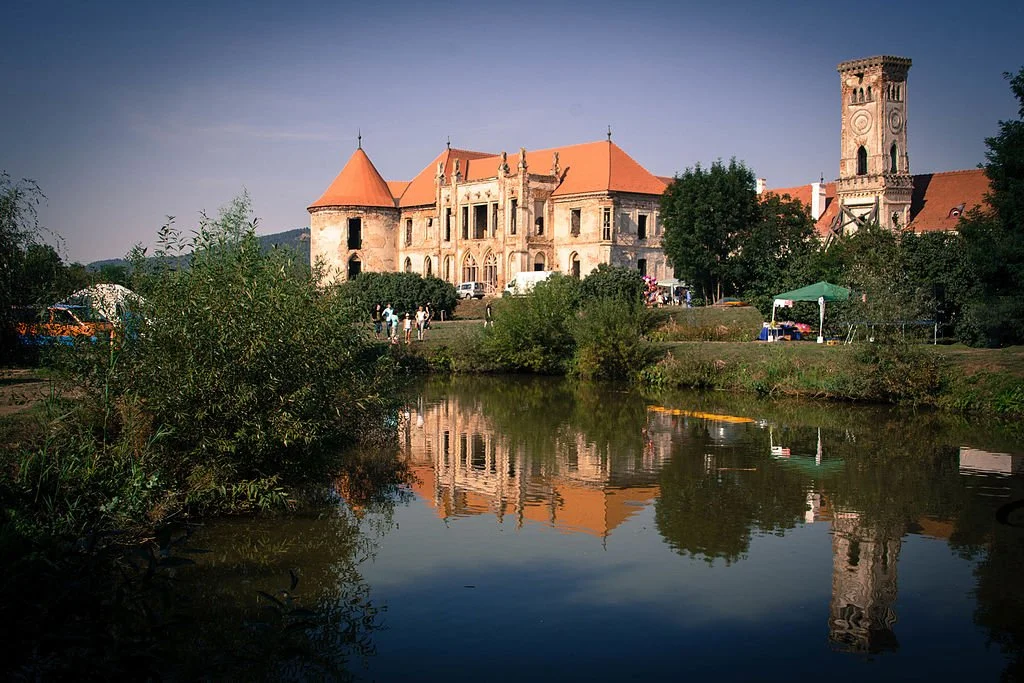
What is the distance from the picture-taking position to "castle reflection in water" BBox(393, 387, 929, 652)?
1073 centimetres

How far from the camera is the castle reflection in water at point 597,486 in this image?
10727mm

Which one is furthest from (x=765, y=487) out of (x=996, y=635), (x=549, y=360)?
(x=549, y=360)

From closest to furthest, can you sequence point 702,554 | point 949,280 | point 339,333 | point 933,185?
point 702,554
point 339,333
point 949,280
point 933,185

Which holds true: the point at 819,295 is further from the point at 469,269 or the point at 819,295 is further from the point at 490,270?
the point at 469,269

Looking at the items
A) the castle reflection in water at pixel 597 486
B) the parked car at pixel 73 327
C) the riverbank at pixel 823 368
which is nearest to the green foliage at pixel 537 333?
the riverbank at pixel 823 368

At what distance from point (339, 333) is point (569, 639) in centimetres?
665

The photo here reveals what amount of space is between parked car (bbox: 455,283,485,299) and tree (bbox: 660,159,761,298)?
1161cm

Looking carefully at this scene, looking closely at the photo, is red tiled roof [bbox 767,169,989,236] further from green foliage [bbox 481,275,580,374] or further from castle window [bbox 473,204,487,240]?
green foliage [bbox 481,275,580,374]

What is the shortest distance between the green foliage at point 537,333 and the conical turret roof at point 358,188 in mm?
36375

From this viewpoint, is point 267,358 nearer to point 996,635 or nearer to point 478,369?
point 996,635

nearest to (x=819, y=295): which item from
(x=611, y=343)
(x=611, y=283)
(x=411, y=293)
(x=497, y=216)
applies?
(x=611, y=343)

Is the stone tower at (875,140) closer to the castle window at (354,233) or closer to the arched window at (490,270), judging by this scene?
the arched window at (490,270)

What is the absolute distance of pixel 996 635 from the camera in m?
9.59

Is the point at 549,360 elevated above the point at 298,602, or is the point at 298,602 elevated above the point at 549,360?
the point at 549,360
